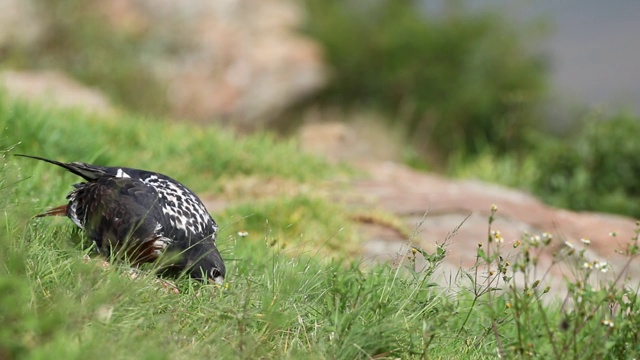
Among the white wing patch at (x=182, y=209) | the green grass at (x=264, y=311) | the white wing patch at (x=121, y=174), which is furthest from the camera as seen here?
the white wing patch at (x=121, y=174)

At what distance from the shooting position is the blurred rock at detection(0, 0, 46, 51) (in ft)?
51.6

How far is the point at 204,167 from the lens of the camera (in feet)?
30.5

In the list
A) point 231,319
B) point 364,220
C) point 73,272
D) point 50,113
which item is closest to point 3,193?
point 73,272

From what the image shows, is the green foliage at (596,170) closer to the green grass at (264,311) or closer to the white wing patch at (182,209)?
the green grass at (264,311)

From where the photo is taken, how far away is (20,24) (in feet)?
52.4

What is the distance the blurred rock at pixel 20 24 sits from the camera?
15.7 m

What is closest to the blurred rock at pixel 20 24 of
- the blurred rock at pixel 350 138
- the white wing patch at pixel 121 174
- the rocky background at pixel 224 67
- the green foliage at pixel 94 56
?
the rocky background at pixel 224 67

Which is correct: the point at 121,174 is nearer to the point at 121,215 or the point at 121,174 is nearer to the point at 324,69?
the point at 121,215

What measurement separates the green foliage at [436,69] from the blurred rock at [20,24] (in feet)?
19.2

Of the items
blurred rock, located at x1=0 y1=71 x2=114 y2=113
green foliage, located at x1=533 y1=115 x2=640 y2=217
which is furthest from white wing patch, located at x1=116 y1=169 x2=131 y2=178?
green foliage, located at x1=533 y1=115 x2=640 y2=217

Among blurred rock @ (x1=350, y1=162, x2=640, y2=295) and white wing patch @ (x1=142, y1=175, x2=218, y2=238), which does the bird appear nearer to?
white wing patch @ (x1=142, y1=175, x2=218, y2=238)

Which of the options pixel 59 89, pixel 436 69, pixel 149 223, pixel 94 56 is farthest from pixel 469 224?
pixel 436 69

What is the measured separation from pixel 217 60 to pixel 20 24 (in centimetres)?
379

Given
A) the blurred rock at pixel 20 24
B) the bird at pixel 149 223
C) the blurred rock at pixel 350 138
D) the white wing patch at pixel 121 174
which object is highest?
the white wing patch at pixel 121 174
